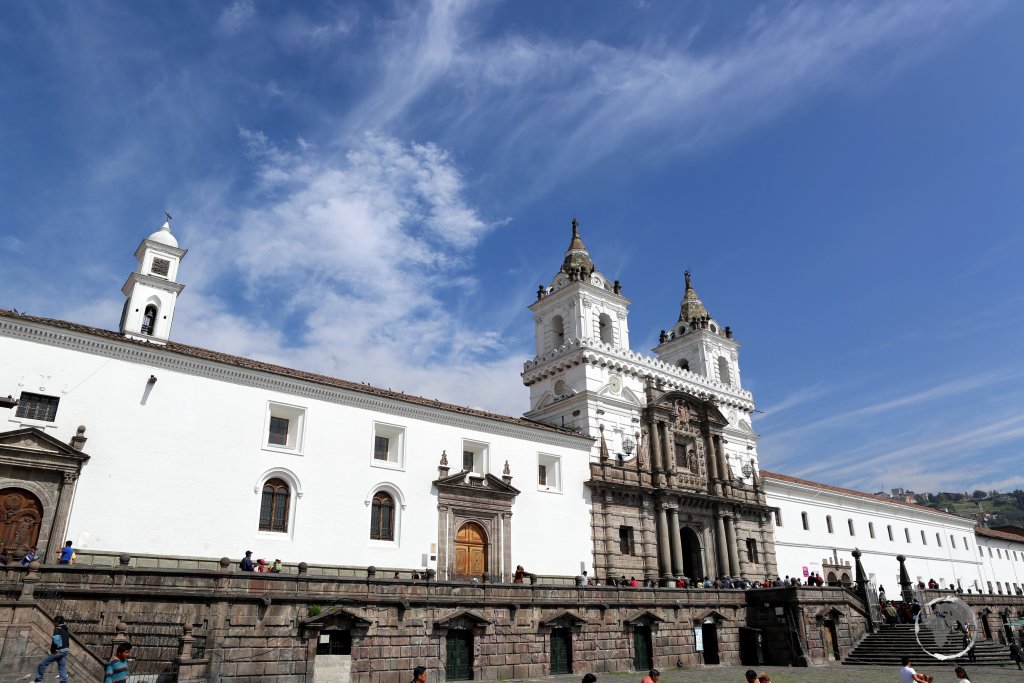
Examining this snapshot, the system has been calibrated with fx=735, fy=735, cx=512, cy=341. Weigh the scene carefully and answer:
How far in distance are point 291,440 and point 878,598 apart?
3199cm

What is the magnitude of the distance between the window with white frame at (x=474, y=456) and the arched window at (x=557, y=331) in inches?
494

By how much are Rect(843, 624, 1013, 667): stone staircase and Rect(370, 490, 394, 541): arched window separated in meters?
22.0

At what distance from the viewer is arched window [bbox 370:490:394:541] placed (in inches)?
1162

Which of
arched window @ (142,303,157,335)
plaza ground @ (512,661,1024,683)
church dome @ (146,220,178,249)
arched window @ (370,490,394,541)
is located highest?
church dome @ (146,220,178,249)

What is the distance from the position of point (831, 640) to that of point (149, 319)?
34.4 metres

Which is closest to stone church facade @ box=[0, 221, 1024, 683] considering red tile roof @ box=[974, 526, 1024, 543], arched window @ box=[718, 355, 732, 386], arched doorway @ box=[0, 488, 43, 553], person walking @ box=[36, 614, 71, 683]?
arched doorway @ box=[0, 488, 43, 553]

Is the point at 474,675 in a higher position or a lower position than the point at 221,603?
lower

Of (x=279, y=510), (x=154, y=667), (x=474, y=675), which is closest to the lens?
(x=154, y=667)

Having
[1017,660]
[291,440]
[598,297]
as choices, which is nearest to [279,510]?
[291,440]

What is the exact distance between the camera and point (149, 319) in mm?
31766

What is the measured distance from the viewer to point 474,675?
1000 inches

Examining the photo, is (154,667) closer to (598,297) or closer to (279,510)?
(279,510)

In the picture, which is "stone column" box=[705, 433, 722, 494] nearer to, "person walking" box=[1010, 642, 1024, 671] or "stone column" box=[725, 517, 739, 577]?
"stone column" box=[725, 517, 739, 577]

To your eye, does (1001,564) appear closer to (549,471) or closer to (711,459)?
(711,459)
